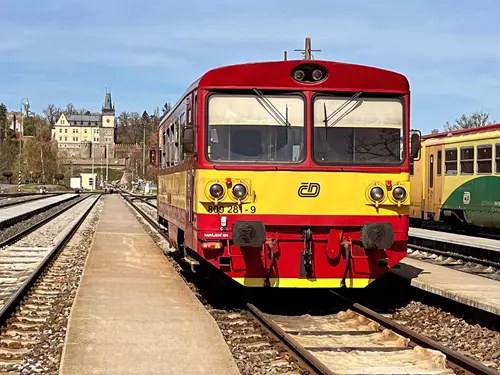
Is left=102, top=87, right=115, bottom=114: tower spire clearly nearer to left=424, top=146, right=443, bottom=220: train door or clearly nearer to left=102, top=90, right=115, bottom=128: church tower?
left=102, top=90, right=115, bottom=128: church tower

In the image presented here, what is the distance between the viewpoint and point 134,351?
7.18m

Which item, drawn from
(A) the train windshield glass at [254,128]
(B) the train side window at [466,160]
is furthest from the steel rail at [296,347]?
(B) the train side window at [466,160]

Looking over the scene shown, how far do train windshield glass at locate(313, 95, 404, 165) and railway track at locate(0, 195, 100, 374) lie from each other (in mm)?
4029

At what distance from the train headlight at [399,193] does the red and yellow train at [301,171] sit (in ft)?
0.06

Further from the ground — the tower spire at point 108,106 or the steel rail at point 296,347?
the tower spire at point 108,106

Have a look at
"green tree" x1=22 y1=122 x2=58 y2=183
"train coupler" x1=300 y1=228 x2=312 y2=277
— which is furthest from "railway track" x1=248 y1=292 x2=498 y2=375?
"green tree" x1=22 y1=122 x2=58 y2=183

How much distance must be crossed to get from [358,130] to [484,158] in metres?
10.9

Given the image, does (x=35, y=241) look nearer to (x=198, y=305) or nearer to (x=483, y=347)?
(x=198, y=305)

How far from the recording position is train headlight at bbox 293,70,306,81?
9.41 m

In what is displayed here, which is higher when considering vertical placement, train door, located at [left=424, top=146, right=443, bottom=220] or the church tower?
the church tower

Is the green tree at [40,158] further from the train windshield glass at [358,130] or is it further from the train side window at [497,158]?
the train windshield glass at [358,130]

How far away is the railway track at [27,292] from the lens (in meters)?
7.79

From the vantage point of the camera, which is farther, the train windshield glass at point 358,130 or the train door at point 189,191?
the train door at point 189,191

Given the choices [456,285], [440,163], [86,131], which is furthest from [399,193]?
[86,131]
